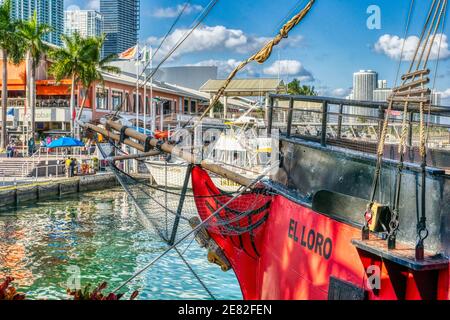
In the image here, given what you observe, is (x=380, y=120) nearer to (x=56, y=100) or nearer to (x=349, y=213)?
(x=349, y=213)

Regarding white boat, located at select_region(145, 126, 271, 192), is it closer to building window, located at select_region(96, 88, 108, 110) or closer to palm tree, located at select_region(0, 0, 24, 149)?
palm tree, located at select_region(0, 0, 24, 149)

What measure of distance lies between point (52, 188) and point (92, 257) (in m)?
15.6

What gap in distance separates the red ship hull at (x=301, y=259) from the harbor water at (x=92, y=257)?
114cm

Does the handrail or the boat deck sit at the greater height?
the handrail

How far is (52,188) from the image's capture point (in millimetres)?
33312

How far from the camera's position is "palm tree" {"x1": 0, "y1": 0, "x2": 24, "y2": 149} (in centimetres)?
4738

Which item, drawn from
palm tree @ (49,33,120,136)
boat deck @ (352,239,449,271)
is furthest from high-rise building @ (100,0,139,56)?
boat deck @ (352,239,449,271)

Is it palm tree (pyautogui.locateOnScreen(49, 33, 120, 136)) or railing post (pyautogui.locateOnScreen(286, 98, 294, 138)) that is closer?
railing post (pyautogui.locateOnScreen(286, 98, 294, 138))

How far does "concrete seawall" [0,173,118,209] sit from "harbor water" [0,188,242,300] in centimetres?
117

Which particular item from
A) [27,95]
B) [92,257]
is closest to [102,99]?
[27,95]

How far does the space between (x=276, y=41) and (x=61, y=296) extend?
9254 mm

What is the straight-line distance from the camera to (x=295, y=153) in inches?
335

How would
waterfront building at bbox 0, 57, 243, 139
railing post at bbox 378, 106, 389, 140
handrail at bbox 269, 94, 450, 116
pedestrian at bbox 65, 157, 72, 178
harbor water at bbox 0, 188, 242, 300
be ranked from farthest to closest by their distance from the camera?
waterfront building at bbox 0, 57, 243, 139
pedestrian at bbox 65, 157, 72, 178
harbor water at bbox 0, 188, 242, 300
railing post at bbox 378, 106, 389, 140
handrail at bbox 269, 94, 450, 116

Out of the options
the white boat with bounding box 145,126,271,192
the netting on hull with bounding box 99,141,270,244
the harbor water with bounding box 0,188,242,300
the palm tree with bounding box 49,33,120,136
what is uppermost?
the palm tree with bounding box 49,33,120,136
